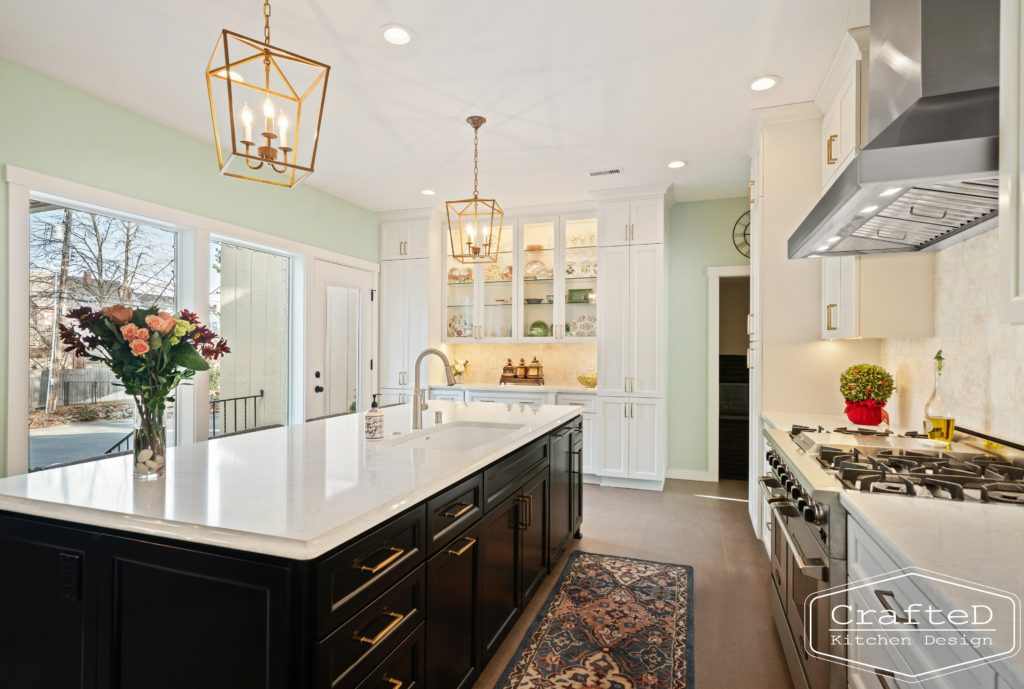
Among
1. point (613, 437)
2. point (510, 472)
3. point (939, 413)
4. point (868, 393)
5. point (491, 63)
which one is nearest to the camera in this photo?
point (510, 472)

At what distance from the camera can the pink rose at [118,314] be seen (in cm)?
152

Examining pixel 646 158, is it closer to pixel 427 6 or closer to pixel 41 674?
pixel 427 6

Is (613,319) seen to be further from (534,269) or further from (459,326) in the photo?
(459,326)

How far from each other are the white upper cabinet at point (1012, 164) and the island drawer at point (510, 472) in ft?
5.14

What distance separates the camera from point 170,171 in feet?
11.5

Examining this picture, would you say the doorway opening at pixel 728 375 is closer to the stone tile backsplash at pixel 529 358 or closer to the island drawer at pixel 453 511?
the stone tile backsplash at pixel 529 358

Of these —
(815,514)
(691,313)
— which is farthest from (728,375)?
(815,514)

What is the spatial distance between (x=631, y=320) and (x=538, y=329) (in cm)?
105

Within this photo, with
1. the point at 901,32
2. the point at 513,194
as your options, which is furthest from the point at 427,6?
the point at 513,194

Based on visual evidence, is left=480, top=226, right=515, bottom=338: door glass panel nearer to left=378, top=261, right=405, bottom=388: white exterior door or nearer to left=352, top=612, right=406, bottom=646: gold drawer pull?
left=378, top=261, right=405, bottom=388: white exterior door

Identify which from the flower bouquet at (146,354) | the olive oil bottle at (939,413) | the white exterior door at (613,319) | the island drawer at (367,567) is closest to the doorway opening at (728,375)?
the white exterior door at (613,319)

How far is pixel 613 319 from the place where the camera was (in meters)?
5.00

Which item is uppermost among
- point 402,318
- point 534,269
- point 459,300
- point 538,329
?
point 534,269

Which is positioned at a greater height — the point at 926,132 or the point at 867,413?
the point at 926,132
